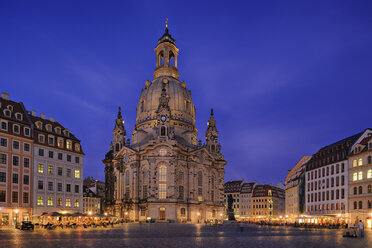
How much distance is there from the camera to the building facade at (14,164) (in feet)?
208

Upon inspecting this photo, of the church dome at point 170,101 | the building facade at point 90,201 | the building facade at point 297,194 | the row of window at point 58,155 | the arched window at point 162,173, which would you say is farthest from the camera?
the building facade at point 90,201

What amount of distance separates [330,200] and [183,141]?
41.9 metres

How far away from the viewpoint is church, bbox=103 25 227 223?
334 feet

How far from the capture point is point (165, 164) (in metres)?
103

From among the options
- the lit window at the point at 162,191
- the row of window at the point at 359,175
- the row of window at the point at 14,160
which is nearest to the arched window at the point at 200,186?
the lit window at the point at 162,191

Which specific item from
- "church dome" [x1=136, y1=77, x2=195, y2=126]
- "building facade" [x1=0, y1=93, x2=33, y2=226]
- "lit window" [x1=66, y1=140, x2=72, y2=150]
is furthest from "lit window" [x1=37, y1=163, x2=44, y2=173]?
"church dome" [x1=136, y1=77, x2=195, y2=126]

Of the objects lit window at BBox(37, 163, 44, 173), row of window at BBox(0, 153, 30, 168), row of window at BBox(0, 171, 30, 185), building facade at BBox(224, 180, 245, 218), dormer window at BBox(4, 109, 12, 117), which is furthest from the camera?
building facade at BBox(224, 180, 245, 218)

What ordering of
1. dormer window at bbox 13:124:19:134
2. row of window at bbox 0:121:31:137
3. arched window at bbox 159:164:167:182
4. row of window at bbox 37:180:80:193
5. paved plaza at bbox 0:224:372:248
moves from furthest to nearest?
arched window at bbox 159:164:167:182, row of window at bbox 37:180:80:193, dormer window at bbox 13:124:19:134, row of window at bbox 0:121:31:137, paved plaza at bbox 0:224:372:248

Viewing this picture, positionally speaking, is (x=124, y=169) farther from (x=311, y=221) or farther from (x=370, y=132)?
(x=370, y=132)

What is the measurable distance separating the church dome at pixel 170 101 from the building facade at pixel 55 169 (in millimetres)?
41478

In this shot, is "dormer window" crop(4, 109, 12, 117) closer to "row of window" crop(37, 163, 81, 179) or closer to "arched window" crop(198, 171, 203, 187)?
"row of window" crop(37, 163, 81, 179)

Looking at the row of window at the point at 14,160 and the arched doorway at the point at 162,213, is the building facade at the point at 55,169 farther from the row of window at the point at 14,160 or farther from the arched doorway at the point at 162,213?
the arched doorway at the point at 162,213

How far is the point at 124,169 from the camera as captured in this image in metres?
111

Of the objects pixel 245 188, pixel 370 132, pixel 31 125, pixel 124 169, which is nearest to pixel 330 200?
pixel 370 132
